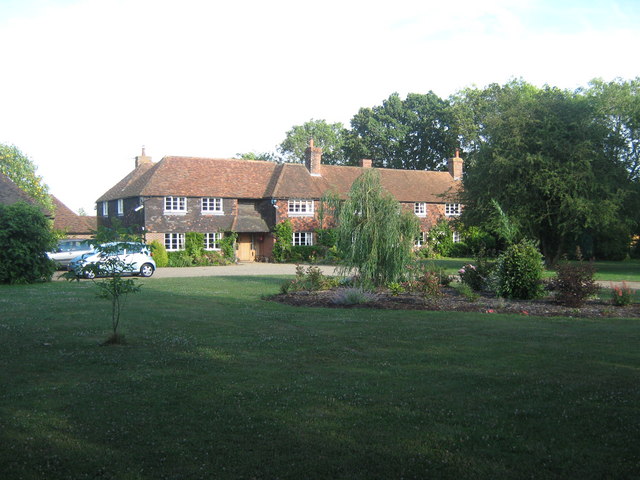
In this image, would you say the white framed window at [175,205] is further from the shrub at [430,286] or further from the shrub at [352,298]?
the shrub at [430,286]

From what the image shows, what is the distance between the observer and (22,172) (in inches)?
1984

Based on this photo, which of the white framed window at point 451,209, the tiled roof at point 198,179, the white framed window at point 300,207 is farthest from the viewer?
the white framed window at point 451,209

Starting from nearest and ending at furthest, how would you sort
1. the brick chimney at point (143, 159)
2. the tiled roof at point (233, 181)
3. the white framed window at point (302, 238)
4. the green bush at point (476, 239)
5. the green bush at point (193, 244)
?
1. the green bush at point (193, 244)
2. the tiled roof at point (233, 181)
3. the white framed window at point (302, 238)
4. the brick chimney at point (143, 159)
5. the green bush at point (476, 239)

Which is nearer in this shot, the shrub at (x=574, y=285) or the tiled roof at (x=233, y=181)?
the shrub at (x=574, y=285)

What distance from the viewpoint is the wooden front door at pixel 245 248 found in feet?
142

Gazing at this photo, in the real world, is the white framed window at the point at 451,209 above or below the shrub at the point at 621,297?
above

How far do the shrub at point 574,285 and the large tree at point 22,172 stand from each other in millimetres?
41581

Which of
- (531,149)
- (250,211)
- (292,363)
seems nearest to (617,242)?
(531,149)

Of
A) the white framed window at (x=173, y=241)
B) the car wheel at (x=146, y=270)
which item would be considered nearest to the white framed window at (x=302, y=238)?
the white framed window at (x=173, y=241)

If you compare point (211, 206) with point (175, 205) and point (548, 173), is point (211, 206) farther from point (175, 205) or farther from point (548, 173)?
point (548, 173)

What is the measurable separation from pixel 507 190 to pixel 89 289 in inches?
869

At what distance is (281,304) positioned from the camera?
51.5 feet

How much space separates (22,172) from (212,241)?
2164cm

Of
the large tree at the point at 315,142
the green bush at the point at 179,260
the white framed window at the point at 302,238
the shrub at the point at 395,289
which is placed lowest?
the shrub at the point at 395,289
